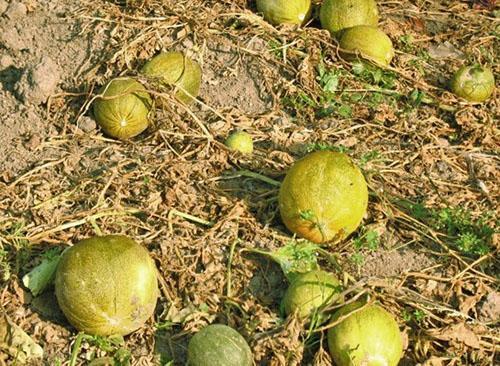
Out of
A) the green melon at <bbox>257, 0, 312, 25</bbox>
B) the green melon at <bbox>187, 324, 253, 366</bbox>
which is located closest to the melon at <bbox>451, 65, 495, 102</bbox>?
the green melon at <bbox>257, 0, 312, 25</bbox>

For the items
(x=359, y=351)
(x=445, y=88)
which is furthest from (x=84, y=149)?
(x=445, y=88)

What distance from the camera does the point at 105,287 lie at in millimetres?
4422

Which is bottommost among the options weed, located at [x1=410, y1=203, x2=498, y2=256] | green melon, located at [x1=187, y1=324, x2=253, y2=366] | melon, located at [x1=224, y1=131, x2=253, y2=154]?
weed, located at [x1=410, y1=203, x2=498, y2=256]

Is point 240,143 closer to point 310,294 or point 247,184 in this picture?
point 247,184

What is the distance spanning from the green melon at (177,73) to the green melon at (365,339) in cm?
254

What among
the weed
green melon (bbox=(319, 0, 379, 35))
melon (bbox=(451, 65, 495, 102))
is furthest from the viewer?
green melon (bbox=(319, 0, 379, 35))

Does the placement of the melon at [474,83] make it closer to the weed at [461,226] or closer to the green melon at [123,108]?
the weed at [461,226]

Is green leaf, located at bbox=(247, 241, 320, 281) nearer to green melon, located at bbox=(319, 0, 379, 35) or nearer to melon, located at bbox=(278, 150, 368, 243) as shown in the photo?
melon, located at bbox=(278, 150, 368, 243)

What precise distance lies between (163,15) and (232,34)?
65 cm

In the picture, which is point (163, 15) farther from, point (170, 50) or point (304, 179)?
point (304, 179)

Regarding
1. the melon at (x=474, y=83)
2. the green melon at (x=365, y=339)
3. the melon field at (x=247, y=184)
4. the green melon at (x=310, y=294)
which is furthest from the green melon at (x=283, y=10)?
the green melon at (x=365, y=339)

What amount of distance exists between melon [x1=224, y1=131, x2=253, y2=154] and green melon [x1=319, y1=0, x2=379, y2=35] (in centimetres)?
184

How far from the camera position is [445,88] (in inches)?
279

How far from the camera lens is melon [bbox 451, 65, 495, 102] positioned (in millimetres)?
6770
